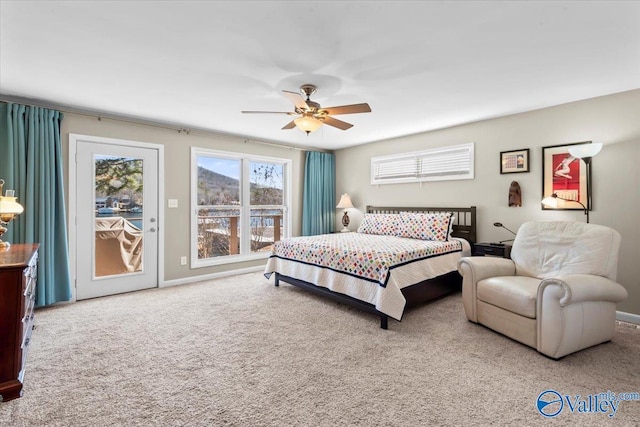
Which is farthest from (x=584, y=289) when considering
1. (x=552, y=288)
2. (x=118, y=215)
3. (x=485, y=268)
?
(x=118, y=215)

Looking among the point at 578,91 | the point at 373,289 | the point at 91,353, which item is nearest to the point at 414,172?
the point at 578,91

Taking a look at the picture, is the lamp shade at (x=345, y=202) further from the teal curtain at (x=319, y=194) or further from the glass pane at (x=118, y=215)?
the glass pane at (x=118, y=215)

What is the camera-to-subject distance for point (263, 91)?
10.5 ft

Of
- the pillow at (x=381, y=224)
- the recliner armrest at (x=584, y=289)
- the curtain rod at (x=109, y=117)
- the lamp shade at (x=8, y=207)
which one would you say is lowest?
the recliner armrest at (x=584, y=289)

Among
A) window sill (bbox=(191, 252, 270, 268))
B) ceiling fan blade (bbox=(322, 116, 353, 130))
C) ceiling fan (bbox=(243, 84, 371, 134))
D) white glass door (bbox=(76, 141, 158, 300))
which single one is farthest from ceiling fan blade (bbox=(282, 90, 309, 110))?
window sill (bbox=(191, 252, 270, 268))

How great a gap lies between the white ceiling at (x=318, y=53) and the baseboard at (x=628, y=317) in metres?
2.35

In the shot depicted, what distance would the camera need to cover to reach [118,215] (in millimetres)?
4113

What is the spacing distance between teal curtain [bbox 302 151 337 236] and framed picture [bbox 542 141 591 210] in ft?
12.2

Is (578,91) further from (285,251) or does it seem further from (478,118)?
(285,251)

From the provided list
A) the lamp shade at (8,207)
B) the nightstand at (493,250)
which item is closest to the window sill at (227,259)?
the lamp shade at (8,207)

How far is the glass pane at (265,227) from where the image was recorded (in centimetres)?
564

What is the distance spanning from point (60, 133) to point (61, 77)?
3.57 ft

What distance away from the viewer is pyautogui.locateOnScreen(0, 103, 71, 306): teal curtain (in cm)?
330

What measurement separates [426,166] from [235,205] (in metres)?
3.33
